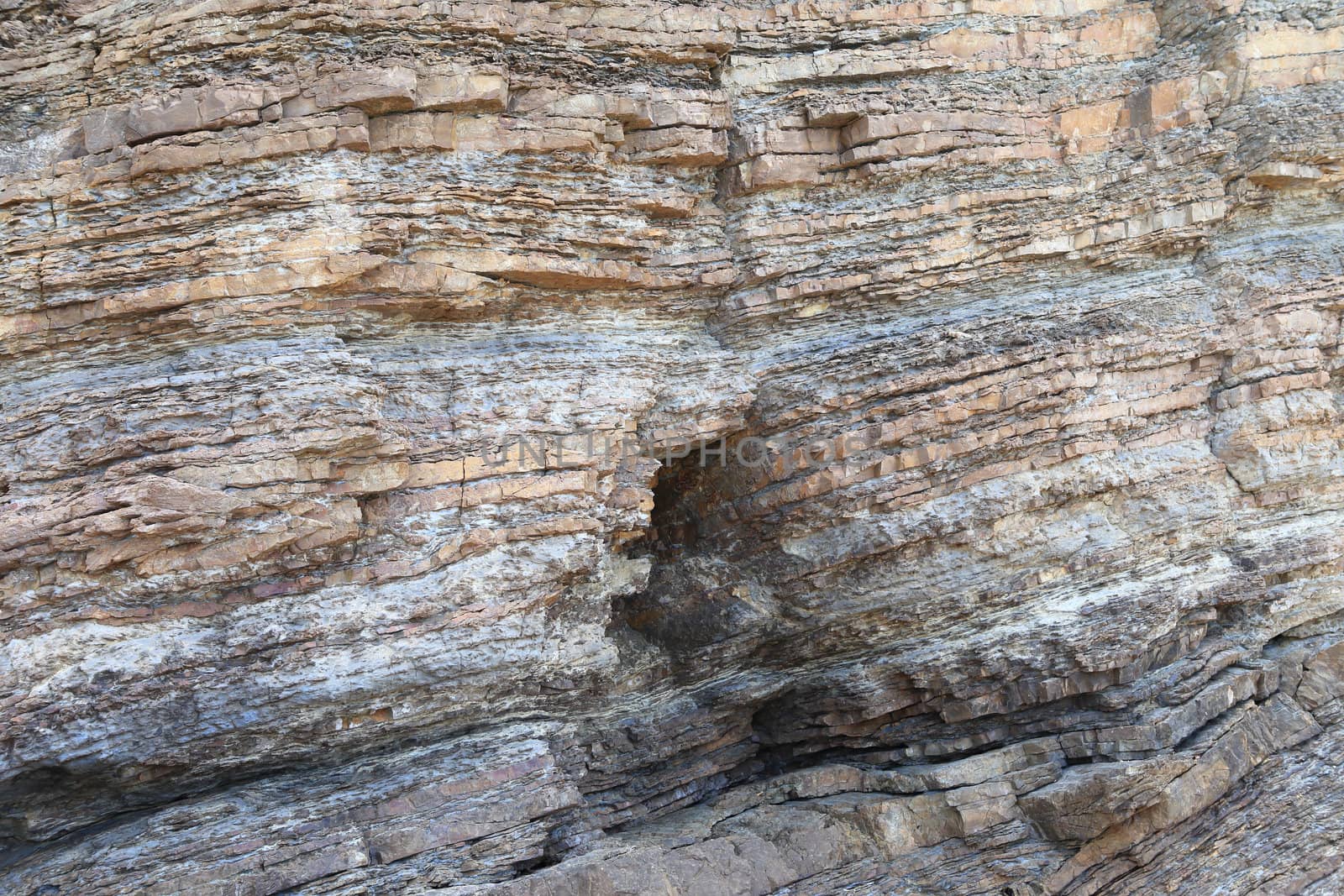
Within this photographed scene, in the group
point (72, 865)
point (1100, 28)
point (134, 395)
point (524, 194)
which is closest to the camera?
point (72, 865)

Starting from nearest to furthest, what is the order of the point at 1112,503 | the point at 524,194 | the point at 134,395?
the point at 134,395
the point at 524,194
the point at 1112,503

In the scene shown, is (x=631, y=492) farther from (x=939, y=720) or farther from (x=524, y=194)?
(x=939, y=720)

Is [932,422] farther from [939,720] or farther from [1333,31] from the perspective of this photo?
[1333,31]

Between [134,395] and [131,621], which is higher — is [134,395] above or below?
above

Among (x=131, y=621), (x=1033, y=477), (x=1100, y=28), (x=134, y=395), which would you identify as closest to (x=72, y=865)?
(x=131, y=621)

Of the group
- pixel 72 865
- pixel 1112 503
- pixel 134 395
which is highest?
pixel 134 395

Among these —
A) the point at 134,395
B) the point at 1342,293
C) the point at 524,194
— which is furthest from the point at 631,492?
the point at 1342,293

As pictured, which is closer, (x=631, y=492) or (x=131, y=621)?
(x=131, y=621)
